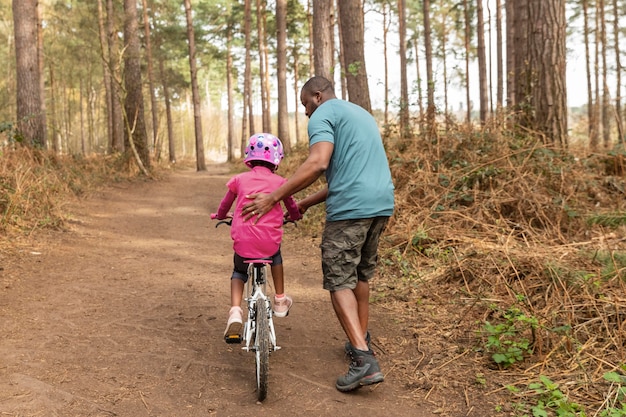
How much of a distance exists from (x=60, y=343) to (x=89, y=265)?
2.69m

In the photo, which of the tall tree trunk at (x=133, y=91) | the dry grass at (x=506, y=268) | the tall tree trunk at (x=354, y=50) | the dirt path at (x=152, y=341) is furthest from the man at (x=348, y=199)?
the tall tree trunk at (x=133, y=91)

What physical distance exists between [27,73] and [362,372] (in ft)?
39.5

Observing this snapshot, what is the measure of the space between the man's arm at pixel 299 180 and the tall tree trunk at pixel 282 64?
14.8 m

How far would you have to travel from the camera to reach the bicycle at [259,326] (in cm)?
312

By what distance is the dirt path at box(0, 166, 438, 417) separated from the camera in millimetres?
3162

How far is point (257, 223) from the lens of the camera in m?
3.36

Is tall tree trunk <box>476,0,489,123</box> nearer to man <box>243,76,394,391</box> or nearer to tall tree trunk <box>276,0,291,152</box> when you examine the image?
tall tree trunk <box>276,0,291,152</box>

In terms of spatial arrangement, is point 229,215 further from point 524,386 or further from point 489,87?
point 489,87

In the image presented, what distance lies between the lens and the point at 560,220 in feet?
20.1

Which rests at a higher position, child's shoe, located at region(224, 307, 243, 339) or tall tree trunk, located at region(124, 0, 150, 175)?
tall tree trunk, located at region(124, 0, 150, 175)

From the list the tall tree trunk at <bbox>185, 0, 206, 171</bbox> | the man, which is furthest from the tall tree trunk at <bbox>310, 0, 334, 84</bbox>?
the tall tree trunk at <bbox>185, 0, 206, 171</bbox>

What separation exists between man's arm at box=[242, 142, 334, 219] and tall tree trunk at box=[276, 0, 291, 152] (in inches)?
583

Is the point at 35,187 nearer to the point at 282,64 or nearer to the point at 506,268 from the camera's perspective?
the point at 506,268

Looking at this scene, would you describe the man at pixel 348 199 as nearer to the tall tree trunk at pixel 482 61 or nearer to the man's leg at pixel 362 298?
the man's leg at pixel 362 298
